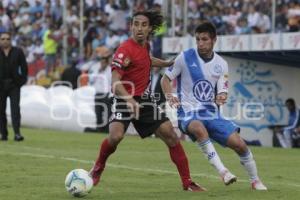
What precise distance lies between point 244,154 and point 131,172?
112 inches

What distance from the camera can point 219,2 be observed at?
25.0 meters

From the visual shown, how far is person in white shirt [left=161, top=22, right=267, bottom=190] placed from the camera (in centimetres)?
1080

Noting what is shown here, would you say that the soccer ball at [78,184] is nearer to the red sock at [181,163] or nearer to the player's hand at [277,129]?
the red sock at [181,163]

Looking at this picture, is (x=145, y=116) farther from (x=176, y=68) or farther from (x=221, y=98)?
(x=221, y=98)

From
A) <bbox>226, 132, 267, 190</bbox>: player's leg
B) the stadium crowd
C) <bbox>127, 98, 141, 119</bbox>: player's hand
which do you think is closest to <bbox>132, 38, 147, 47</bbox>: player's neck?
<bbox>127, 98, 141, 119</bbox>: player's hand

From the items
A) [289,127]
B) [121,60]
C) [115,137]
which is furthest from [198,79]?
[289,127]

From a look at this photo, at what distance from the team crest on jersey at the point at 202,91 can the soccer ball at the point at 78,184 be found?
6.04 feet

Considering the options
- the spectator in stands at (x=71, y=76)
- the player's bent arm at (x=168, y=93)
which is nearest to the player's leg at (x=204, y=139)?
the player's bent arm at (x=168, y=93)

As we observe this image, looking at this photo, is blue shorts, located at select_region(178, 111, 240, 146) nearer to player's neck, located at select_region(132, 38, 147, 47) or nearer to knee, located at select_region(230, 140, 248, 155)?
knee, located at select_region(230, 140, 248, 155)

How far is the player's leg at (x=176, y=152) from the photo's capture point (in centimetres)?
1059

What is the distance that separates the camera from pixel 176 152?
422 inches

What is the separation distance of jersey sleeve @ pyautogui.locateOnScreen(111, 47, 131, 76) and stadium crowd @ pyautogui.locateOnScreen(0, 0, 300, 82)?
1177cm

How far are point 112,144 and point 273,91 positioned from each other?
14.1 meters

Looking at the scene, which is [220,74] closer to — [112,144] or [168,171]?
[112,144]
